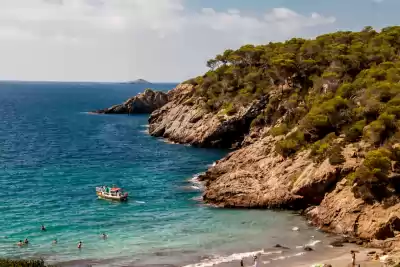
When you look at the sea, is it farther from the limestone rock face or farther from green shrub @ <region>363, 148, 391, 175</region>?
green shrub @ <region>363, 148, 391, 175</region>

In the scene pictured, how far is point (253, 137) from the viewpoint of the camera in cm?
8494

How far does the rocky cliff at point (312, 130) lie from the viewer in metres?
44.9

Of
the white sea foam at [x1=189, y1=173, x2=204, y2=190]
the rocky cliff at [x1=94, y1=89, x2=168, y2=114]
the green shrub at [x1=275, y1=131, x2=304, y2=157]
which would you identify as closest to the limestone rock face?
the white sea foam at [x1=189, y1=173, x2=204, y2=190]

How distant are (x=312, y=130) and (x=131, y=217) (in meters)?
27.6

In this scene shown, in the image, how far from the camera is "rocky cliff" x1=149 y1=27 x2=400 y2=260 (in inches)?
1769

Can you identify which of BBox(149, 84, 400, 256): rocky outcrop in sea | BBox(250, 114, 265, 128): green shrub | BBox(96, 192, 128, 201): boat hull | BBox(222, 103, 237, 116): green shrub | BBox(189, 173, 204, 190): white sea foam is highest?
BBox(222, 103, 237, 116): green shrub

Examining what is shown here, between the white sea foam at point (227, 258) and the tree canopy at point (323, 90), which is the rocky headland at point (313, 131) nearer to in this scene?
the tree canopy at point (323, 90)

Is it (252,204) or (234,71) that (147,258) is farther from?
(234,71)

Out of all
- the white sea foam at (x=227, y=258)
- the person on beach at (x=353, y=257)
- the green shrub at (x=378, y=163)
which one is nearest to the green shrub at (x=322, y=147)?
the green shrub at (x=378, y=163)

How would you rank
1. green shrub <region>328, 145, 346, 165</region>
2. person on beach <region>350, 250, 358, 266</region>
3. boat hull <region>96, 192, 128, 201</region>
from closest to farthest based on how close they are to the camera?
person on beach <region>350, 250, 358, 266</region> → green shrub <region>328, 145, 346, 165</region> → boat hull <region>96, 192, 128, 201</region>

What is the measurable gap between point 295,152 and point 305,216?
1165cm

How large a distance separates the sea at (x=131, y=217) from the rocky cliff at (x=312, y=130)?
385 cm

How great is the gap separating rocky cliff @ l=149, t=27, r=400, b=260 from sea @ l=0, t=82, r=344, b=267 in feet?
12.6

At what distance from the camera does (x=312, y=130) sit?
6028cm
